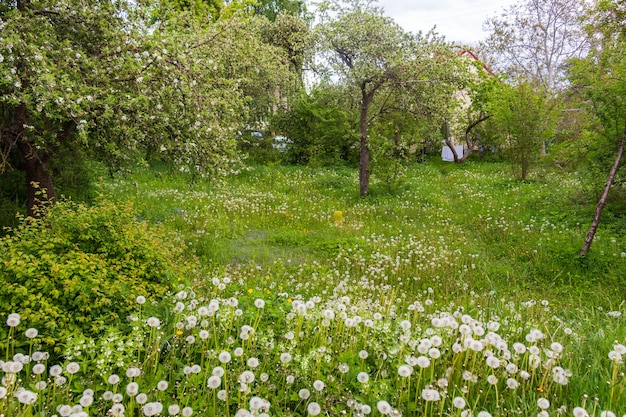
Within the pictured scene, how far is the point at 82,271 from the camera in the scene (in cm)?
349

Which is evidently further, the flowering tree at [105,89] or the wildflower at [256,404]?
the flowering tree at [105,89]

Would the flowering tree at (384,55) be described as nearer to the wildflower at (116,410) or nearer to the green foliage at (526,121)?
the green foliage at (526,121)

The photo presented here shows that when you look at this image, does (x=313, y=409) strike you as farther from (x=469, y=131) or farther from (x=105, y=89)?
(x=469, y=131)

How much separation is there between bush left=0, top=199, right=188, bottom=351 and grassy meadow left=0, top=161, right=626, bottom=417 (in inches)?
8.1

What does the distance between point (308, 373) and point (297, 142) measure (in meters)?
21.9

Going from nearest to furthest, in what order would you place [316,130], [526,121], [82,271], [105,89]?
[82,271] → [105,89] → [526,121] → [316,130]

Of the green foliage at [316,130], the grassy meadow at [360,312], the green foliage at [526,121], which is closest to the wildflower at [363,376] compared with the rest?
the grassy meadow at [360,312]

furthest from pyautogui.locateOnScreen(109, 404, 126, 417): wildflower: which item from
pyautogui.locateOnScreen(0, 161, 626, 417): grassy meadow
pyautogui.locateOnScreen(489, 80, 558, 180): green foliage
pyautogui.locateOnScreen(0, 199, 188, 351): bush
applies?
pyautogui.locateOnScreen(489, 80, 558, 180): green foliage

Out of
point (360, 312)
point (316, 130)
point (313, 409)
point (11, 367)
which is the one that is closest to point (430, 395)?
point (313, 409)

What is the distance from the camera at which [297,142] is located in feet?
79.7

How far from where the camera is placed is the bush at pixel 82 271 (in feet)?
10.3

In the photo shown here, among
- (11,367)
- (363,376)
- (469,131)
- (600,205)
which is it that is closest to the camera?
(11,367)

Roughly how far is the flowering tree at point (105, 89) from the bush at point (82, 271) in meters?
2.02

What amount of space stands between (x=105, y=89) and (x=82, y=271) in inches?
173
